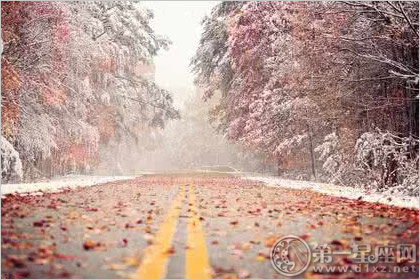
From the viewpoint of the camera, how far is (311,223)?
7918mm

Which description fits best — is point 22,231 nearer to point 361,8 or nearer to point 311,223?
point 311,223

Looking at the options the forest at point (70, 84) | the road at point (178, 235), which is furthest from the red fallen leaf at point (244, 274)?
the forest at point (70, 84)

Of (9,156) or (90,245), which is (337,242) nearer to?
(90,245)

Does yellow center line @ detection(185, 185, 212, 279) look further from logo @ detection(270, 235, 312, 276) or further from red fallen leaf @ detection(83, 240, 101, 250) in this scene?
red fallen leaf @ detection(83, 240, 101, 250)

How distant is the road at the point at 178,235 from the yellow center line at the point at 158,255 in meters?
0.01

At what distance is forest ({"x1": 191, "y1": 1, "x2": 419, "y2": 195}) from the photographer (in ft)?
48.1

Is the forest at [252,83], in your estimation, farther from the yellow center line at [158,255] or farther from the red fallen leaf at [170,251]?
the red fallen leaf at [170,251]

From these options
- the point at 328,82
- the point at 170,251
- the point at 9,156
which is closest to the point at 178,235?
the point at 170,251

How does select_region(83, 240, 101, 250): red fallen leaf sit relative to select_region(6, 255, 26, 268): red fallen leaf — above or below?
above

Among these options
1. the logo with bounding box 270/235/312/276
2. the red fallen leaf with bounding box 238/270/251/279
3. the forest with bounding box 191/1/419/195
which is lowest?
the red fallen leaf with bounding box 238/270/251/279

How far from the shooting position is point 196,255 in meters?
5.59

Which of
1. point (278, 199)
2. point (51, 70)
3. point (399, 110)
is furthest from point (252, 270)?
point (51, 70)

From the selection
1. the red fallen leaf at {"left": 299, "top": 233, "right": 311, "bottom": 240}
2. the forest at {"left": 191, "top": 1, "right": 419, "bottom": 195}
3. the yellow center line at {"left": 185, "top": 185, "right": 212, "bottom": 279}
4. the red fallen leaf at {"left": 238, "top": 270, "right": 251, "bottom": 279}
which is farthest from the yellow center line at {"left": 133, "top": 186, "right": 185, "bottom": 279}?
the forest at {"left": 191, "top": 1, "right": 419, "bottom": 195}

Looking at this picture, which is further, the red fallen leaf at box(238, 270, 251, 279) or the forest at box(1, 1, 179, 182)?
the forest at box(1, 1, 179, 182)
